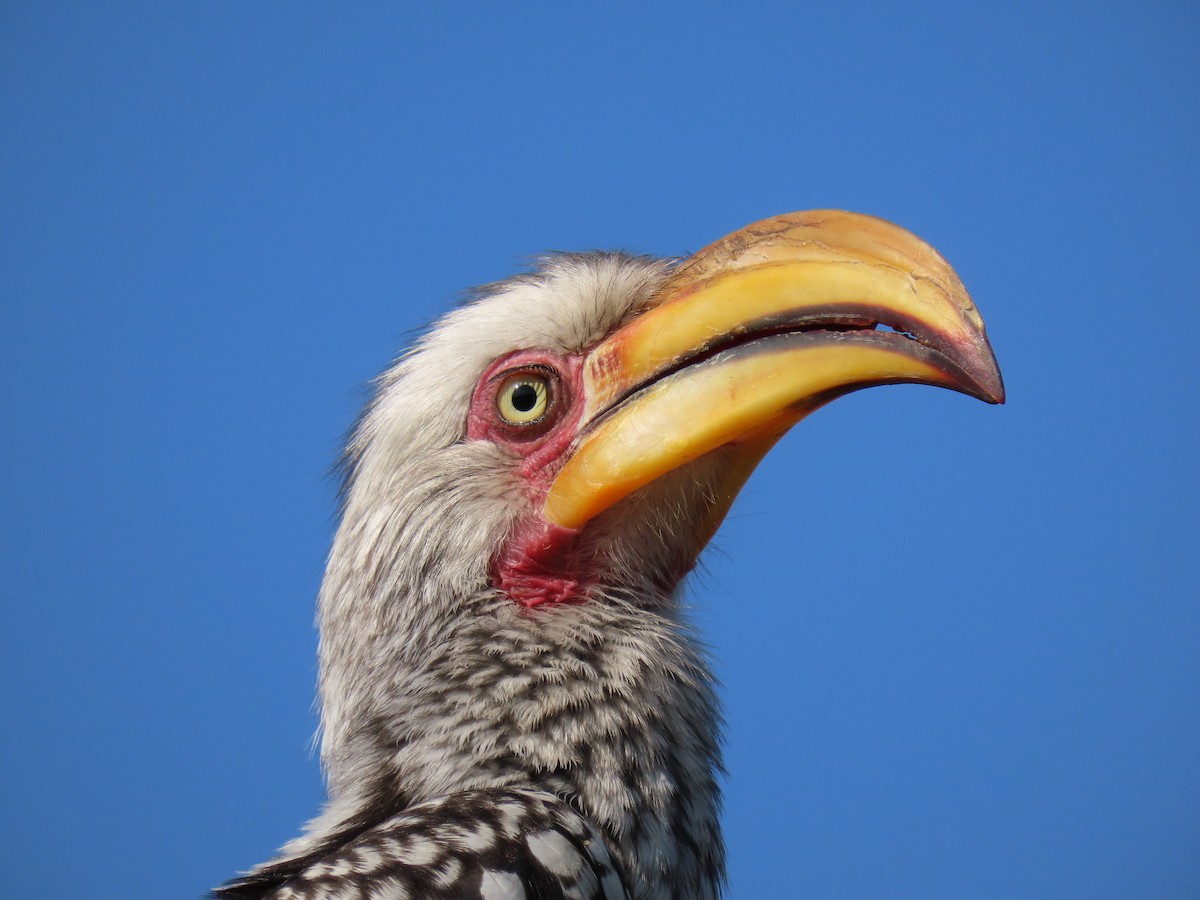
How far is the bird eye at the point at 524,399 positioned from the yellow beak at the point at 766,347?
0.12 m

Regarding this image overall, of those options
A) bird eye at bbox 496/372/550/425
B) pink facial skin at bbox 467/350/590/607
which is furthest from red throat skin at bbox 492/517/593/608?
bird eye at bbox 496/372/550/425

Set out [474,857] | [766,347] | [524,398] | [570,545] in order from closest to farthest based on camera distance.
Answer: [474,857] < [766,347] < [570,545] < [524,398]

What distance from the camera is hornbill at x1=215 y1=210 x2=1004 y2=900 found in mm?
2441

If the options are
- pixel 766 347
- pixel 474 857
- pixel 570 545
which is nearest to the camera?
pixel 474 857

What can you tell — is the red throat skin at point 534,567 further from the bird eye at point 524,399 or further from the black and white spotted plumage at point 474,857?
the black and white spotted plumage at point 474,857

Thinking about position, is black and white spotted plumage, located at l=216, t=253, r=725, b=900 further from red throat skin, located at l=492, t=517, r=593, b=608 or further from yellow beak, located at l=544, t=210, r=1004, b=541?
yellow beak, located at l=544, t=210, r=1004, b=541

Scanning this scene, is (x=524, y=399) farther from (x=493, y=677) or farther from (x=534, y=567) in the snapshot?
(x=493, y=677)

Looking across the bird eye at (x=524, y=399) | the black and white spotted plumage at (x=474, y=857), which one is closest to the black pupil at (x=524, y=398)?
the bird eye at (x=524, y=399)

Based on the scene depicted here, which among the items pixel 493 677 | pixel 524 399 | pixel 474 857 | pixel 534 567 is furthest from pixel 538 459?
pixel 474 857

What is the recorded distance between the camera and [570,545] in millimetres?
2889

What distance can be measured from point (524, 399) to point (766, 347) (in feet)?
2.16

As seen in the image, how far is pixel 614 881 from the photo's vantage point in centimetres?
244

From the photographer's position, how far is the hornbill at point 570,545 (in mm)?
2441

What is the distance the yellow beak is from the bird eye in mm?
118
